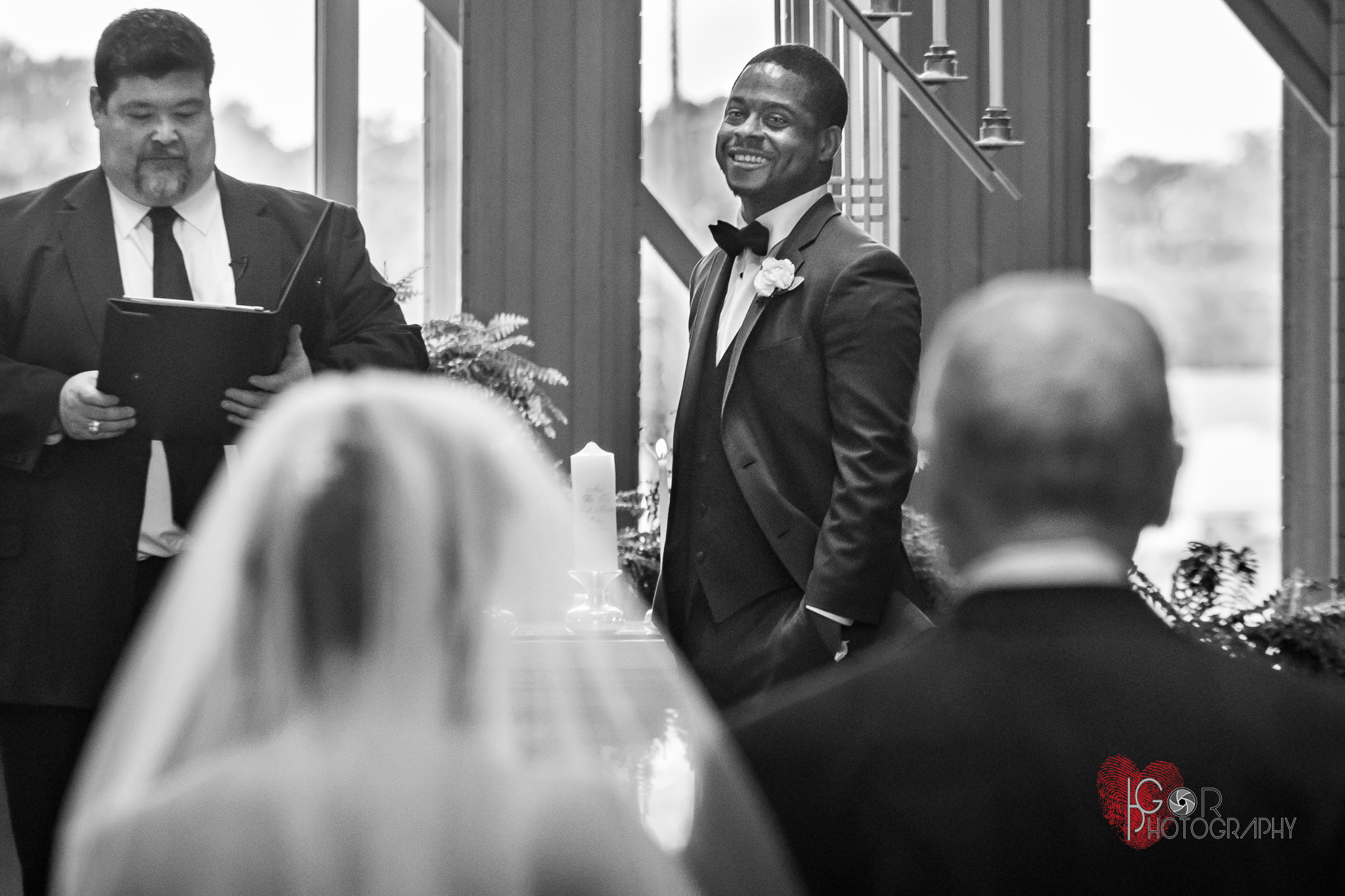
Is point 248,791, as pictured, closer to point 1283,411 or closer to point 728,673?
point 728,673

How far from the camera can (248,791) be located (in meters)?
0.88

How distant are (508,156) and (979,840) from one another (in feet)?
13.0

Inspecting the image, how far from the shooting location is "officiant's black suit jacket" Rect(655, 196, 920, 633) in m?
2.47

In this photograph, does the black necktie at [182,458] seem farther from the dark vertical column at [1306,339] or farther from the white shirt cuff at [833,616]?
the dark vertical column at [1306,339]

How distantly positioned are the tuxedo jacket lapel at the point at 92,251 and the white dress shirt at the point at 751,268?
0.91 meters

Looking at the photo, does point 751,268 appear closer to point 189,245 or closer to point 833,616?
point 833,616

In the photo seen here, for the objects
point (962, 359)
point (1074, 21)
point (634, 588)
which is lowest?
point (634, 588)

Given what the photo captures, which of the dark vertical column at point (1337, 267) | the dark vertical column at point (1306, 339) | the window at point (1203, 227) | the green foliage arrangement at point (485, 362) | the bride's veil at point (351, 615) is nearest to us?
the bride's veil at point (351, 615)

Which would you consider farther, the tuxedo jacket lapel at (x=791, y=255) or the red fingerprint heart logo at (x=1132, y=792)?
the tuxedo jacket lapel at (x=791, y=255)

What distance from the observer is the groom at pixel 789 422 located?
2494mm

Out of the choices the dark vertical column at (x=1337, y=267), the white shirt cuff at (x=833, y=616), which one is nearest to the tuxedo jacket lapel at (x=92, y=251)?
the white shirt cuff at (x=833, y=616)

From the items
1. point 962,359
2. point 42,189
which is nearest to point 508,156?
point 42,189

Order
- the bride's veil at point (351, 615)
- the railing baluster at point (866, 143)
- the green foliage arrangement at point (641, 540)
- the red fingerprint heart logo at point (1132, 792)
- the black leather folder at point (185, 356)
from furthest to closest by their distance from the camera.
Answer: the railing baluster at point (866, 143)
the green foliage arrangement at point (641, 540)
the black leather folder at point (185, 356)
the red fingerprint heart logo at point (1132, 792)
the bride's veil at point (351, 615)

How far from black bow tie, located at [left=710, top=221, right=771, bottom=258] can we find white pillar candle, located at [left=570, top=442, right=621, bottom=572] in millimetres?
649
